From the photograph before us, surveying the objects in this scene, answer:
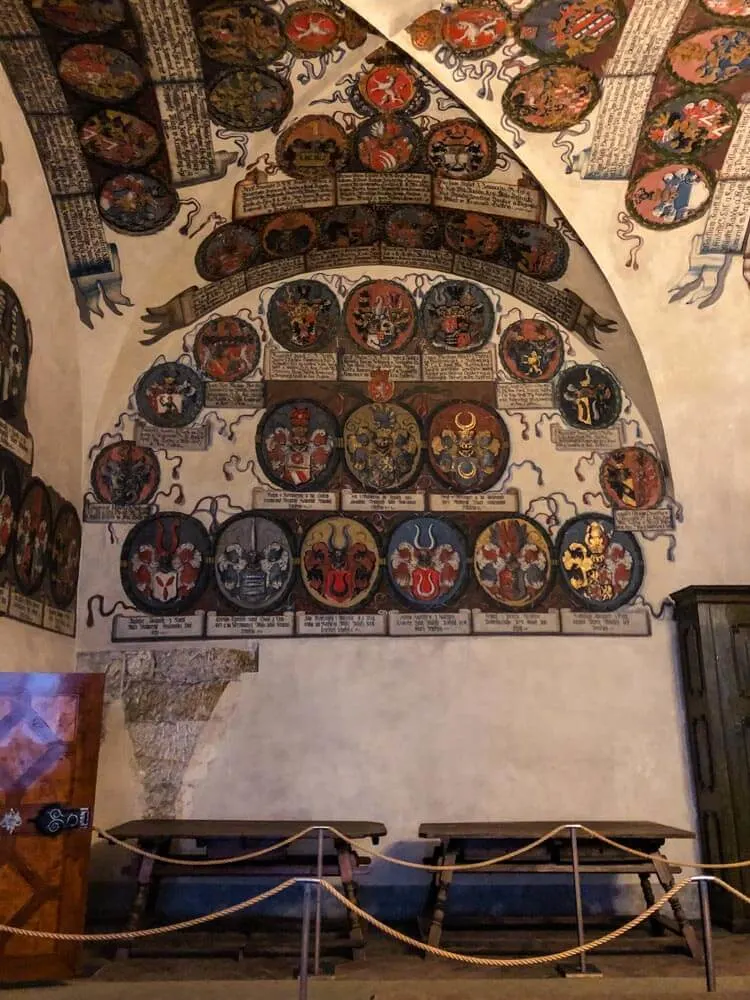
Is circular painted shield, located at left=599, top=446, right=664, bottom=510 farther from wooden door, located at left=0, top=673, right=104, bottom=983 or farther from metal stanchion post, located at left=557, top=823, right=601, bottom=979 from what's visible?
wooden door, located at left=0, top=673, right=104, bottom=983

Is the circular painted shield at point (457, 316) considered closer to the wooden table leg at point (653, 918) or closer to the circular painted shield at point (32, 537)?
the circular painted shield at point (32, 537)

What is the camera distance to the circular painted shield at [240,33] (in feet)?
19.9

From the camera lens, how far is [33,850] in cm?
502

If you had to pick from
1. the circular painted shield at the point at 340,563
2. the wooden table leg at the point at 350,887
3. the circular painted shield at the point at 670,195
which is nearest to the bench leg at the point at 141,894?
the wooden table leg at the point at 350,887

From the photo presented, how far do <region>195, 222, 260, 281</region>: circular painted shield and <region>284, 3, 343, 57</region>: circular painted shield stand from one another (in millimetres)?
1840

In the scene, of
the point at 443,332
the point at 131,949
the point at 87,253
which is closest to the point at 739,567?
the point at 443,332

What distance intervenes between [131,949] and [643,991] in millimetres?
3530

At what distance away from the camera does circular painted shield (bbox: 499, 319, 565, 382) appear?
28.3 feet

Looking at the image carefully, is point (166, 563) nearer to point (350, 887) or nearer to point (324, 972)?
point (350, 887)

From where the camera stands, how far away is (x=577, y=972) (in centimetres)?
550

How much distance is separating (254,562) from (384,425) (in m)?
1.98

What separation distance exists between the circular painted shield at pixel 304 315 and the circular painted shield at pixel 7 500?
322 centimetres

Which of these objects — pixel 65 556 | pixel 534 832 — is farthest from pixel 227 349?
pixel 534 832

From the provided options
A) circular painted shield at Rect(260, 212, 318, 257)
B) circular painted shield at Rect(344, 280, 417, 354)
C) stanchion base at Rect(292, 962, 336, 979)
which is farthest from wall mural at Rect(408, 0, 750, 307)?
stanchion base at Rect(292, 962, 336, 979)
